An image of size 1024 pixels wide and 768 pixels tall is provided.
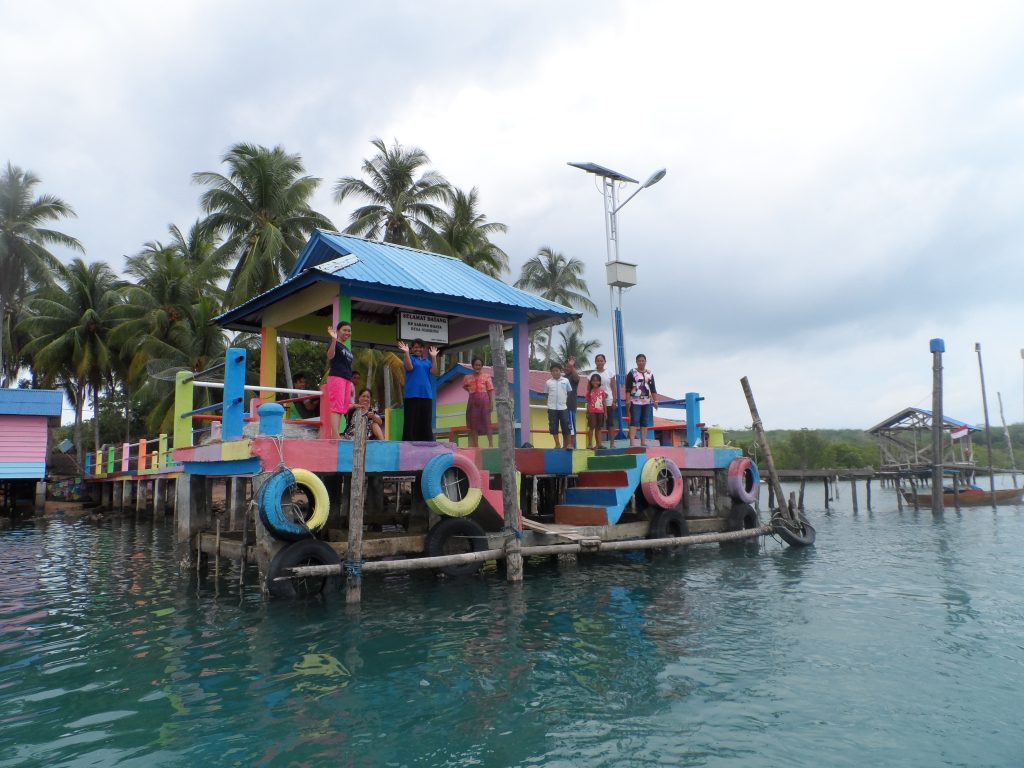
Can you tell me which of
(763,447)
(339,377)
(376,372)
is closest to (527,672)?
(339,377)

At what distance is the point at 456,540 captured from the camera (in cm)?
1084

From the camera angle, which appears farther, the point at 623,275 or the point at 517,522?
the point at 623,275

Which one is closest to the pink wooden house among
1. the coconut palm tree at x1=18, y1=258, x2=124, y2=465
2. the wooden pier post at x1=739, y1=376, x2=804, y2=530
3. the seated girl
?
the coconut palm tree at x1=18, y1=258, x2=124, y2=465

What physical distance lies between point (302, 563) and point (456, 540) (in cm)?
249

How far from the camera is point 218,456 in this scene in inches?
412

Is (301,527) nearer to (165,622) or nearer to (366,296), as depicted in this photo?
(165,622)

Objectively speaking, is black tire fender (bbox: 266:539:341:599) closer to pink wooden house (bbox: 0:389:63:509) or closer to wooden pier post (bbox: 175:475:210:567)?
wooden pier post (bbox: 175:475:210:567)

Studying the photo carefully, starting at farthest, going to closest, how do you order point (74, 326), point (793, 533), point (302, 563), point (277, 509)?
point (74, 326), point (793, 533), point (302, 563), point (277, 509)

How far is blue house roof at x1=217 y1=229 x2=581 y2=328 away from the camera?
424 inches

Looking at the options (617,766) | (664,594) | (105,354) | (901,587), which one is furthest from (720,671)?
(105,354)

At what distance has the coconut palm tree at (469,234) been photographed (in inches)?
1206

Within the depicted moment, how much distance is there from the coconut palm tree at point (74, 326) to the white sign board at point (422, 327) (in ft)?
87.1

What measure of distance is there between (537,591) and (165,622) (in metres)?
5.11

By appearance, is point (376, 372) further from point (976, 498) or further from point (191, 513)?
point (976, 498)
